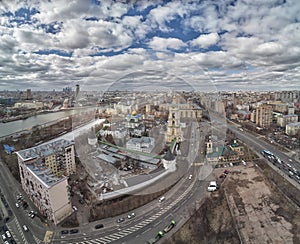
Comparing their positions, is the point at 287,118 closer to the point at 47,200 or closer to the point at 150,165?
the point at 150,165

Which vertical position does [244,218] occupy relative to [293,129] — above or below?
below

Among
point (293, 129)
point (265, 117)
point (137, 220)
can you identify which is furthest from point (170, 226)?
point (265, 117)

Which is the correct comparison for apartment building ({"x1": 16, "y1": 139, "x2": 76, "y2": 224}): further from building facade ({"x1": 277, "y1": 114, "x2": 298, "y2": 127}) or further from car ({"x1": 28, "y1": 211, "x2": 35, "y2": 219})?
building facade ({"x1": 277, "y1": 114, "x2": 298, "y2": 127})

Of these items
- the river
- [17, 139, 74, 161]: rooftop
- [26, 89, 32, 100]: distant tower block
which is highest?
[26, 89, 32, 100]: distant tower block

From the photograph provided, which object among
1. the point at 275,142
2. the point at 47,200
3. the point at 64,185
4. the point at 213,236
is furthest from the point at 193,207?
the point at 275,142

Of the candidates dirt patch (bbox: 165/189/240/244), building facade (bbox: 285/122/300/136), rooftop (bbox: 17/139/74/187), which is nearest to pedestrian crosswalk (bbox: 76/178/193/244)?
dirt patch (bbox: 165/189/240/244)

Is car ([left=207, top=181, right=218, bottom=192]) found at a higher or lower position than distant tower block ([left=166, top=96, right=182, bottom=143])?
lower

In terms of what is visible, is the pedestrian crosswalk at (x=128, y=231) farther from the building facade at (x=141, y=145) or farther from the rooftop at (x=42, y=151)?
the rooftop at (x=42, y=151)

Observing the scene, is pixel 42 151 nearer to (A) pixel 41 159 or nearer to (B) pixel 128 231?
(A) pixel 41 159
